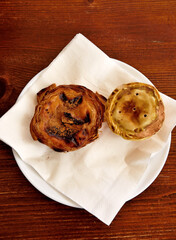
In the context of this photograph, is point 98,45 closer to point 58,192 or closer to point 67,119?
point 67,119

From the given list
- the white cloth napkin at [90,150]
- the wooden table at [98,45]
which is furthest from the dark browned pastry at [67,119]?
the wooden table at [98,45]

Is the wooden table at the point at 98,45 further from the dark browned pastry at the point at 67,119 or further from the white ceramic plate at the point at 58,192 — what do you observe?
the dark browned pastry at the point at 67,119

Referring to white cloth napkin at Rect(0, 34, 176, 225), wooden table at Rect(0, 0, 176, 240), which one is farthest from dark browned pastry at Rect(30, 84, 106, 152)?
wooden table at Rect(0, 0, 176, 240)

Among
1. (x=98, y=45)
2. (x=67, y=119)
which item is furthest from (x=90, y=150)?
(x=98, y=45)

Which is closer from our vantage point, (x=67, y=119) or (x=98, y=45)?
(x=67, y=119)

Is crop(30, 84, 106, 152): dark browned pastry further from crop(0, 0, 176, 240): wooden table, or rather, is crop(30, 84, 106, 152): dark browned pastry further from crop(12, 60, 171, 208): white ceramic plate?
crop(0, 0, 176, 240): wooden table

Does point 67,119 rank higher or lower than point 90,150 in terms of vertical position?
higher
